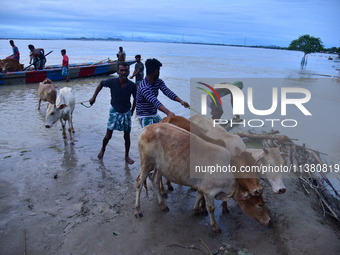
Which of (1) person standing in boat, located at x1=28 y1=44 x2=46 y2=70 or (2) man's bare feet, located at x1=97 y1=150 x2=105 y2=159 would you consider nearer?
(2) man's bare feet, located at x1=97 y1=150 x2=105 y2=159

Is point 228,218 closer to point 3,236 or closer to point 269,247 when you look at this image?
point 269,247

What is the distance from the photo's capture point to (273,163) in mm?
4348

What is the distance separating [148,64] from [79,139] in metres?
4.07

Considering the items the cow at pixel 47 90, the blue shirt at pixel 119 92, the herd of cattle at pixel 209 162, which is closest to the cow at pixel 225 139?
the herd of cattle at pixel 209 162

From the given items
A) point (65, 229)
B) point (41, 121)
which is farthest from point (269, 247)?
point (41, 121)

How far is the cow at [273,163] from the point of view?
427cm

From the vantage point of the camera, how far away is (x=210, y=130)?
5.27 m

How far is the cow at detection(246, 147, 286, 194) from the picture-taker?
14.0ft

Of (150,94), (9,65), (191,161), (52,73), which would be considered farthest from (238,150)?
(9,65)

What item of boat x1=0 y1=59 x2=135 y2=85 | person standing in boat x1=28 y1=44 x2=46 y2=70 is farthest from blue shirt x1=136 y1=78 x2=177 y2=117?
person standing in boat x1=28 y1=44 x2=46 y2=70

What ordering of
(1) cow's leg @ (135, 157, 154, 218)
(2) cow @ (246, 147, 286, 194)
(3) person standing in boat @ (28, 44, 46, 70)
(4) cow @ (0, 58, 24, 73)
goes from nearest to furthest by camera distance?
(2) cow @ (246, 147, 286, 194) → (1) cow's leg @ (135, 157, 154, 218) → (4) cow @ (0, 58, 24, 73) → (3) person standing in boat @ (28, 44, 46, 70)

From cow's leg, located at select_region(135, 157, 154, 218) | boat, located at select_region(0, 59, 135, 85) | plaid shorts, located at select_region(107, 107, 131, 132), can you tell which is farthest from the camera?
boat, located at select_region(0, 59, 135, 85)

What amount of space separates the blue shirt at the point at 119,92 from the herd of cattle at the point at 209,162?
187 centimetres

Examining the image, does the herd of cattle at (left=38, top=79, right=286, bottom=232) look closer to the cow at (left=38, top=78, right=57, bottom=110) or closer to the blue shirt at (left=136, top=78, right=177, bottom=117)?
the blue shirt at (left=136, top=78, right=177, bottom=117)
